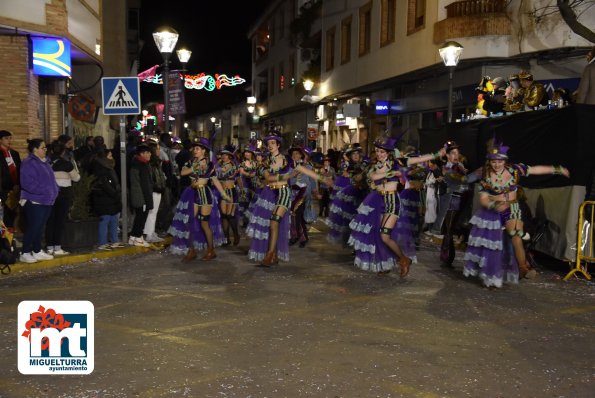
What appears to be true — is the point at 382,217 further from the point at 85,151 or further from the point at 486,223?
the point at 85,151

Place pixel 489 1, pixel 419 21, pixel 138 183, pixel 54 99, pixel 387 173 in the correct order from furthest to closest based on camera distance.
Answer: pixel 419 21 → pixel 489 1 → pixel 54 99 → pixel 138 183 → pixel 387 173

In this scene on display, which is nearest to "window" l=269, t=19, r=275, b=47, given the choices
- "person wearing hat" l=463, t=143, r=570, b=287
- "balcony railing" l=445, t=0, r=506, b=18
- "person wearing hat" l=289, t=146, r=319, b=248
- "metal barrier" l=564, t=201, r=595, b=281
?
"balcony railing" l=445, t=0, r=506, b=18

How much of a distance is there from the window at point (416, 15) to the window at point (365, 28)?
4.27 metres

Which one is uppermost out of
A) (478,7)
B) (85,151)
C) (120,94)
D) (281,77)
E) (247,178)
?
(281,77)

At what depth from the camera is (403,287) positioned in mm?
8625

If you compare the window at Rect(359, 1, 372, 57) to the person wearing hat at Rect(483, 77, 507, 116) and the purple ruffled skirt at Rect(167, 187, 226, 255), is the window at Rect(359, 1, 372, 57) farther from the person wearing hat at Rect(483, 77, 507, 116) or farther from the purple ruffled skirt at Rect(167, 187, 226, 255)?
the purple ruffled skirt at Rect(167, 187, 226, 255)

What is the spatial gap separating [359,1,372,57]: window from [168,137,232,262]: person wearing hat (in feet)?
60.0

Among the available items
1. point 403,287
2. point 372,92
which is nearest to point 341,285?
point 403,287

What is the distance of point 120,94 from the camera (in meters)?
11.9

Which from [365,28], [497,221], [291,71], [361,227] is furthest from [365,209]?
[291,71]

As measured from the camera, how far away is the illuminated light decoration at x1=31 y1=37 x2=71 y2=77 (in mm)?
14664

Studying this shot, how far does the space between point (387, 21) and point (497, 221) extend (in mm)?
18627

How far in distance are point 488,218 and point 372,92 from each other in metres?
21.6

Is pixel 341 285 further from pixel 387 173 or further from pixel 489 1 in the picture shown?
pixel 489 1
